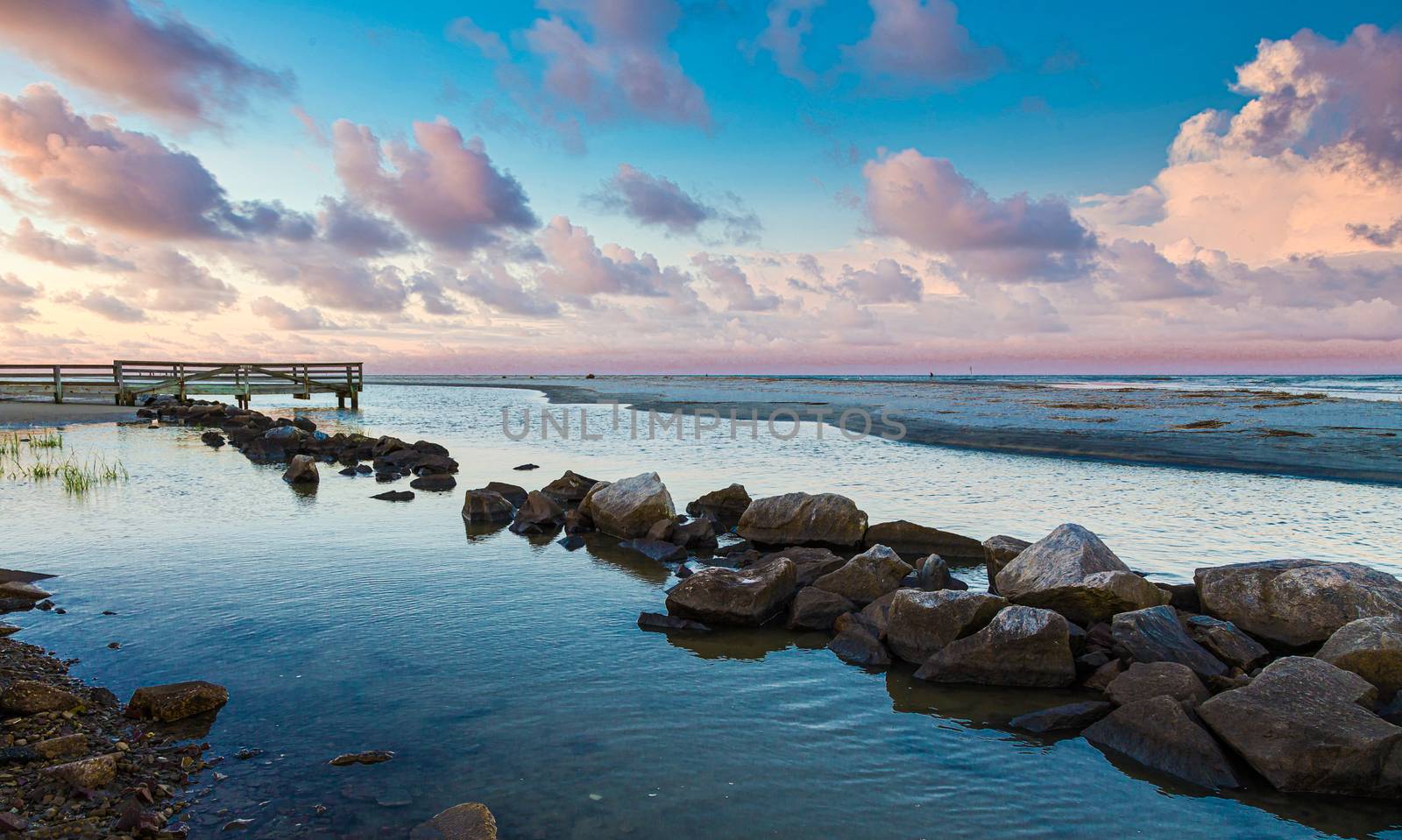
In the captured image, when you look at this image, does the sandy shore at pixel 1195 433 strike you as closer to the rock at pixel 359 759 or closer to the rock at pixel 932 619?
the rock at pixel 932 619

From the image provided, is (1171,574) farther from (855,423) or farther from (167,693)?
(855,423)

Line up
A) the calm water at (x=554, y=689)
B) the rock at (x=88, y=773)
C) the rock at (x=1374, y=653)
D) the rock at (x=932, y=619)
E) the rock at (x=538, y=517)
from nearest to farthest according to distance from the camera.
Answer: the rock at (x=88, y=773) < the calm water at (x=554, y=689) < the rock at (x=1374, y=653) < the rock at (x=932, y=619) < the rock at (x=538, y=517)

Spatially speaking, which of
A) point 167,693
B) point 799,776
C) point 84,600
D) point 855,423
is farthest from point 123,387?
point 799,776

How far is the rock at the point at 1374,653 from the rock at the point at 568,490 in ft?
41.2

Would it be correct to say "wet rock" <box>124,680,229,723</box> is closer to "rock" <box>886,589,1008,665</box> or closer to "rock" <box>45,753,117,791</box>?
"rock" <box>45,753,117,791</box>

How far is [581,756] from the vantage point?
217 inches

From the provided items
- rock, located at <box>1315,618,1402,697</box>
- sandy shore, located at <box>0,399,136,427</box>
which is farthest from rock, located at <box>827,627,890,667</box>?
sandy shore, located at <box>0,399,136,427</box>

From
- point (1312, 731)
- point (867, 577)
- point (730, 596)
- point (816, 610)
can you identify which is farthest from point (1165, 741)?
point (730, 596)

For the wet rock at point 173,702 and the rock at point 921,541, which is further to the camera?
the rock at point 921,541

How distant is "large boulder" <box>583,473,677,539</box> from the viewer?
43.1 ft

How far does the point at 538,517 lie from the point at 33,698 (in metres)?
8.46

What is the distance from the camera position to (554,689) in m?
6.72

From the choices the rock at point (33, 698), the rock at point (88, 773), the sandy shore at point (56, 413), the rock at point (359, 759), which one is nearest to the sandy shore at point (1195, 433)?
the rock at point (359, 759)

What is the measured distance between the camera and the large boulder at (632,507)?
43.1 feet
